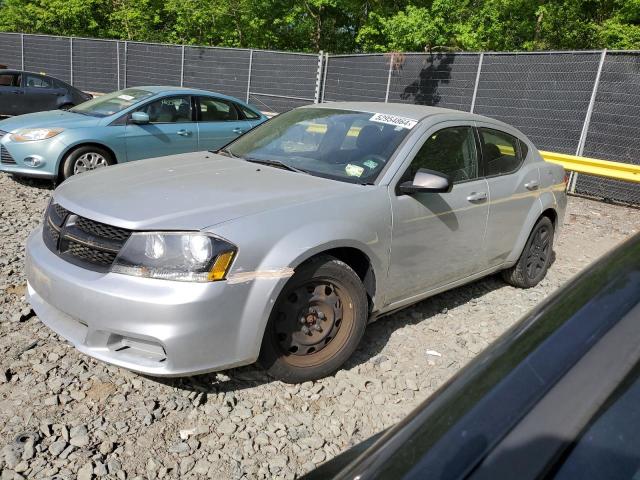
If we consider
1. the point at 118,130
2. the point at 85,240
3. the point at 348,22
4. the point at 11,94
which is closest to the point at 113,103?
the point at 118,130

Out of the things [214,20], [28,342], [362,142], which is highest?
[214,20]

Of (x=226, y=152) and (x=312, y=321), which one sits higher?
(x=226, y=152)

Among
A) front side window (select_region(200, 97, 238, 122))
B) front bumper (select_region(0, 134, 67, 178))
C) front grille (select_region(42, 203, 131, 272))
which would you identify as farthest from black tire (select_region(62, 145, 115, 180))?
front grille (select_region(42, 203, 131, 272))

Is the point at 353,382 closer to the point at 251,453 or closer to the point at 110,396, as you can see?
the point at 251,453

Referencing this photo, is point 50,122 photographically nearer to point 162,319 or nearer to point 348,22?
point 162,319

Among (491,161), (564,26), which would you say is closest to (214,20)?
(564,26)

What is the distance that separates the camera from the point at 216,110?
8.43 meters

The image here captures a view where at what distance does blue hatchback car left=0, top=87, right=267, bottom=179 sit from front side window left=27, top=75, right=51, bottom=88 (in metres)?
6.68

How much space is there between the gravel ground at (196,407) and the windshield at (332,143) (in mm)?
1222

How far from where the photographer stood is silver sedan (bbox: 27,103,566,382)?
107 inches

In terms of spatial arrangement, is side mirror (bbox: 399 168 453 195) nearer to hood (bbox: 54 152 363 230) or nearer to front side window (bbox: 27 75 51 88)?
hood (bbox: 54 152 363 230)

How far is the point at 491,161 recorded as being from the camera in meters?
4.41

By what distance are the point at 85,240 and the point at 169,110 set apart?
17.7 ft

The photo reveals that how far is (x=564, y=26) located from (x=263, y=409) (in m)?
19.4
